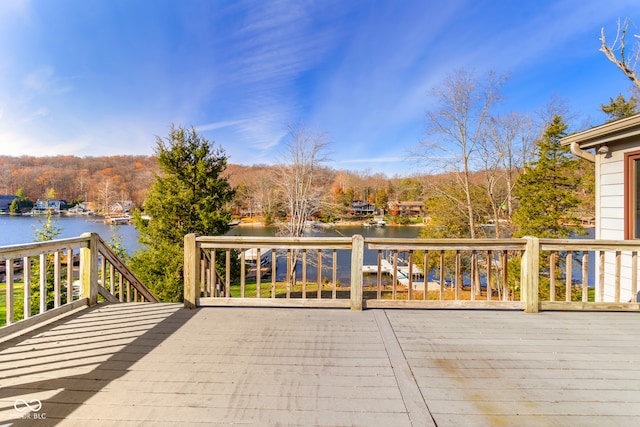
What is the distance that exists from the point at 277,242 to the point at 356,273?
1.02 meters

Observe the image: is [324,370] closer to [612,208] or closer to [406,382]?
[406,382]

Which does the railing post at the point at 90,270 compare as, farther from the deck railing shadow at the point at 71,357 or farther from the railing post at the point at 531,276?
the railing post at the point at 531,276

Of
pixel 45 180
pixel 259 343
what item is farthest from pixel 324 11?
pixel 45 180

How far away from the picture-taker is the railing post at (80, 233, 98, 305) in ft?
11.3

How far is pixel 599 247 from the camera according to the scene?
329 centimetres

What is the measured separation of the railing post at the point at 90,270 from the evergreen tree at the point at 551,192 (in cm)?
1432

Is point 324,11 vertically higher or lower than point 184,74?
higher

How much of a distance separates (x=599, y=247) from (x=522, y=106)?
14.5 meters

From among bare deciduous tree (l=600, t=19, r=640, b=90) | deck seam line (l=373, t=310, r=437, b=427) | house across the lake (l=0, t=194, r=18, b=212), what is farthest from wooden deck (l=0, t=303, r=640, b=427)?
house across the lake (l=0, t=194, r=18, b=212)

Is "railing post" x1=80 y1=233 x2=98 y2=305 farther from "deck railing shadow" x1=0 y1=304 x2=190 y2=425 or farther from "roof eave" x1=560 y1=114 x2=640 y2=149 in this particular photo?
"roof eave" x1=560 y1=114 x2=640 y2=149

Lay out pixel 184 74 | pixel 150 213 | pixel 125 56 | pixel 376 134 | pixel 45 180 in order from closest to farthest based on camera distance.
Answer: pixel 150 213
pixel 125 56
pixel 184 74
pixel 376 134
pixel 45 180

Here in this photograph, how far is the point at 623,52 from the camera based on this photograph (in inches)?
351

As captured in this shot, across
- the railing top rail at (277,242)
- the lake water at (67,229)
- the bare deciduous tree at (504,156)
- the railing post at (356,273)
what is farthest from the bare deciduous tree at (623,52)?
the lake water at (67,229)

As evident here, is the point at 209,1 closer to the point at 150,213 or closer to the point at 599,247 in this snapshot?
the point at 150,213
